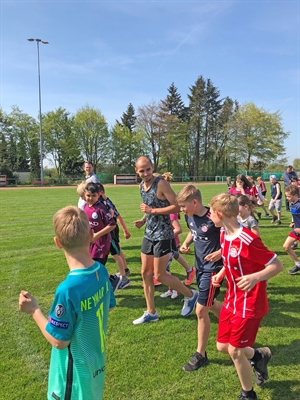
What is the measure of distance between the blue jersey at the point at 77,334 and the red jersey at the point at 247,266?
130 centimetres

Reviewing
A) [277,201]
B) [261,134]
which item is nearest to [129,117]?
[261,134]

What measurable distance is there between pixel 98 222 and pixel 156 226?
1196 mm

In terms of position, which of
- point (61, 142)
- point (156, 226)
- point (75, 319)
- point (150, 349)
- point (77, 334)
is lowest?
point (150, 349)

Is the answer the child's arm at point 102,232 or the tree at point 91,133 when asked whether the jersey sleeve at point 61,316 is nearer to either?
the child's arm at point 102,232

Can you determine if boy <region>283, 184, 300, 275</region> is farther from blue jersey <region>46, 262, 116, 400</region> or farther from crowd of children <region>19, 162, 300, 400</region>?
blue jersey <region>46, 262, 116, 400</region>

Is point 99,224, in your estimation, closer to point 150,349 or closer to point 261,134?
point 150,349

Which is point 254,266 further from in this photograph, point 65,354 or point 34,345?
point 34,345

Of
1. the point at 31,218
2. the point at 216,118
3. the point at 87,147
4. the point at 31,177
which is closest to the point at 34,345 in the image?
the point at 31,218

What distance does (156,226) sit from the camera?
418 cm

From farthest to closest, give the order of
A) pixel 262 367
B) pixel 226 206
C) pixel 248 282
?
pixel 262 367, pixel 226 206, pixel 248 282

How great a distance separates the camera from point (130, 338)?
394 centimetres

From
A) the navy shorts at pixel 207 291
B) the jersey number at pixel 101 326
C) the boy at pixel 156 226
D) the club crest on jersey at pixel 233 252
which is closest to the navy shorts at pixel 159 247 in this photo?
the boy at pixel 156 226

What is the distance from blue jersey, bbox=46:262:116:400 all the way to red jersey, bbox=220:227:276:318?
130 cm

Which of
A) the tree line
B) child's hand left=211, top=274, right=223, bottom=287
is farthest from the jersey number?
the tree line
